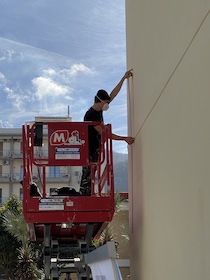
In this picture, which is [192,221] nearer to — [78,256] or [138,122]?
[138,122]

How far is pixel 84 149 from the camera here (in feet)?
19.3

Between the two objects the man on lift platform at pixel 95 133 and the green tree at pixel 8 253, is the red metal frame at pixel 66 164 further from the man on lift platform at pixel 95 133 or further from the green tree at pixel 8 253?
the green tree at pixel 8 253

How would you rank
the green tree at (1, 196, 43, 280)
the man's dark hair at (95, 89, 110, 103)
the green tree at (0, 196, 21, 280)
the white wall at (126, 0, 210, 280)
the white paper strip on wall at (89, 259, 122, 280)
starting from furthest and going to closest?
the green tree at (0, 196, 21, 280) < the green tree at (1, 196, 43, 280) < the man's dark hair at (95, 89, 110, 103) < the white paper strip on wall at (89, 259, 122, 280) < the white wall at (126, 0, 210, 280)

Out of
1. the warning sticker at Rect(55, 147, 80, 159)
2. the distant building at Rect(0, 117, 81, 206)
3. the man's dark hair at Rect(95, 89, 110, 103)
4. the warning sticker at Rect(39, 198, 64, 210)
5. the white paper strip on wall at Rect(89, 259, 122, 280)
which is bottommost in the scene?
the white paper strip on wall at Rect(89, 259, 122, 280)

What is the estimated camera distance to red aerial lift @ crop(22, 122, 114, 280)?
5.58 metres

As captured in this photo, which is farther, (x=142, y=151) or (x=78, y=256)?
(x=78, y=256)

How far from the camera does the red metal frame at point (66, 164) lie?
5547 millimetres

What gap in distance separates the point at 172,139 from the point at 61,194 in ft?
8.18

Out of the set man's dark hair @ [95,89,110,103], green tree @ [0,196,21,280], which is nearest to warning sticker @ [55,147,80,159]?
man's dark hair @ [95,89,110,103]

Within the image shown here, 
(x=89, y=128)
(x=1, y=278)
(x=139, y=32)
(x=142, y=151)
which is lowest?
(x=1, y=278)

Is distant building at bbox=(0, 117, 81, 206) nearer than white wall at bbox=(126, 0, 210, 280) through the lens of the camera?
No

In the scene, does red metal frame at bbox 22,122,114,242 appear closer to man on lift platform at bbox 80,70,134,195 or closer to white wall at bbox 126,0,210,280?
man on lift platform at bbox 80,70,134,195

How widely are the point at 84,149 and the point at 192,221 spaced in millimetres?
2859

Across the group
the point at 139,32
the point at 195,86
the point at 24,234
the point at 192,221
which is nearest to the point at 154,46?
the point at 139,32
